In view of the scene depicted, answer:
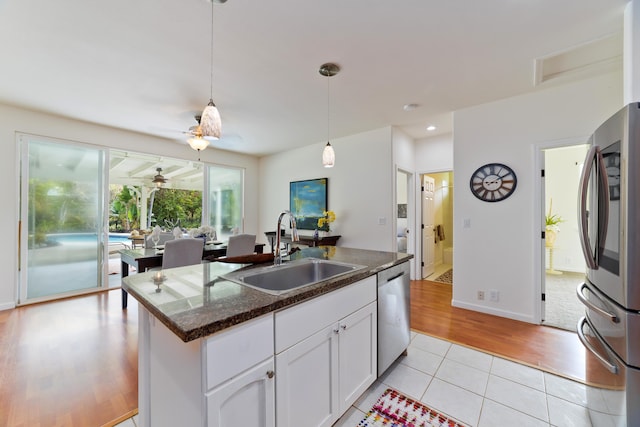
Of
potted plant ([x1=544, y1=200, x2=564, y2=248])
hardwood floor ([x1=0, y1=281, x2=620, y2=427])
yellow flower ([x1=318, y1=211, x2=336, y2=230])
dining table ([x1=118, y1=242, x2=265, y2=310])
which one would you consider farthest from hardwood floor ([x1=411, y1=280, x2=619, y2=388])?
potted plant ([x1=544, y1=200, x2=564, y2=248])

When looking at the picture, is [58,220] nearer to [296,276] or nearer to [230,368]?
[296,276]

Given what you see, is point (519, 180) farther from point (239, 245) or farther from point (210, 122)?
point (239, 245)

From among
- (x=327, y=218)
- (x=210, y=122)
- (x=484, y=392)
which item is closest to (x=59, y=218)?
(x=210, y=122)

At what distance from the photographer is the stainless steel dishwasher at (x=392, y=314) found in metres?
1.79

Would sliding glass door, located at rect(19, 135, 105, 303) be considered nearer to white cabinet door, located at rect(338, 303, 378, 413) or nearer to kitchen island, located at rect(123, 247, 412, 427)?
kitchen island, located at rect(123, 247, 412, 427)

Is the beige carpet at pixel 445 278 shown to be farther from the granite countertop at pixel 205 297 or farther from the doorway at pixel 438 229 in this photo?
the granite countertop at pixel 205 297

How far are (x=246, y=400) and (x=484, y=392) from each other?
5.58 ft

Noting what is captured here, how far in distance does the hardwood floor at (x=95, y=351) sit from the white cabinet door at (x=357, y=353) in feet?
3.87

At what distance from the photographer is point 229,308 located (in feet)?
3.20

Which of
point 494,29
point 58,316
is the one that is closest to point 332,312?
point 494,29

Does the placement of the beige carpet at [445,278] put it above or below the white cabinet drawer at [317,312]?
below

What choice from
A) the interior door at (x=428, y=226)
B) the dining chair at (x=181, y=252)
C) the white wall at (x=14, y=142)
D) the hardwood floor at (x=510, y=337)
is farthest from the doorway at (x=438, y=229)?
the white wall at (x=14, y=142)

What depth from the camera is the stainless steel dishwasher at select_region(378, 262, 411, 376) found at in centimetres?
179

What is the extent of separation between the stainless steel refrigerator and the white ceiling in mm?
1104
